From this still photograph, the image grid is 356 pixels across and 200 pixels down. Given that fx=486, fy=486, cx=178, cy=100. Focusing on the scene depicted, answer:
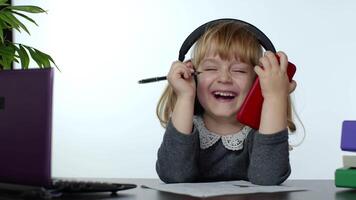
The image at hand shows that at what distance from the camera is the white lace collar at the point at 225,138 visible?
101cm

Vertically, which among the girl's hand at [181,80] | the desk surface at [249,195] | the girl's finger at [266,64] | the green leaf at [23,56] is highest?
the green leaf at [23,56]

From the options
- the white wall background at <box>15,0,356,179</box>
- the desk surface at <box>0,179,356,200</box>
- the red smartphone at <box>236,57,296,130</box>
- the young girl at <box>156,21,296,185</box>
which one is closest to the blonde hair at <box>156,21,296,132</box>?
the young girl at <box>156,21,296,185</box>

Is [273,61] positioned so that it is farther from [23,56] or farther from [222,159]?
[23,56]

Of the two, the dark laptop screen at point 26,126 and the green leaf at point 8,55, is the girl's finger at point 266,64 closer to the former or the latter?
the dark laptop screen at point 26,126

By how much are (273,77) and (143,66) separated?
5.08 feet

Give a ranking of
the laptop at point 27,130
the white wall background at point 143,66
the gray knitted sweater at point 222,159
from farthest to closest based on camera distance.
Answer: the white wall background at point 143,66 < the gray knitted sweater at point 222,159 < the laptop at point 27,130

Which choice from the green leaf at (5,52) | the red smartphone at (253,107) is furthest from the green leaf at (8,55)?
the red smartphone at (253,107)

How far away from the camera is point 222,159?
101 cm

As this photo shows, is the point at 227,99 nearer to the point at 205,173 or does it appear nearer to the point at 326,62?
the point at 205,173

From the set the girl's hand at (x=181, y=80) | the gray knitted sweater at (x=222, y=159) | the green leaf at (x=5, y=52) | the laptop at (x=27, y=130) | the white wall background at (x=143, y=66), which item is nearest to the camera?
the laptop at (x=27, y=130)

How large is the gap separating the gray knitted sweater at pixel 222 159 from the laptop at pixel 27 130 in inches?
12.3

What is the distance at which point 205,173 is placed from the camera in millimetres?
1009

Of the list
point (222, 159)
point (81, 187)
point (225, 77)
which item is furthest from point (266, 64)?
point (81, 187)

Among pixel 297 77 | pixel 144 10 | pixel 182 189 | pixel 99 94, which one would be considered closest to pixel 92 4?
pixel 144 10
